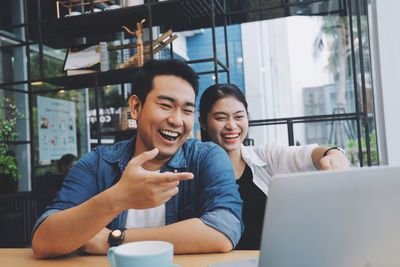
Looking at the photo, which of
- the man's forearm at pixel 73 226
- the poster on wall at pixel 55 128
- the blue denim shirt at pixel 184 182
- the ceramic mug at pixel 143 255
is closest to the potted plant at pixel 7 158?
the poster on wall at pixel 55 128

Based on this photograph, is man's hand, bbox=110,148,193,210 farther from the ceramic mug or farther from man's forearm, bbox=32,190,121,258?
the ceramic mug

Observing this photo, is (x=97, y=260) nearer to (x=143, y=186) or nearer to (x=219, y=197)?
(x=143, y=186)

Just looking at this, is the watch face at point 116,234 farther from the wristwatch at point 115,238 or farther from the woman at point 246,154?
the woman at point 246,154

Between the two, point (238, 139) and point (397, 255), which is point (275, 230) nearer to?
point (397, 255)

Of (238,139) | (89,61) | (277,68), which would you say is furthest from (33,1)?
(238,139)

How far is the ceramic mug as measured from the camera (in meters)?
0.61

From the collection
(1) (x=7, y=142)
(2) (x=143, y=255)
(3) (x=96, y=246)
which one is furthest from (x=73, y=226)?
(1) (x=7, y=142)

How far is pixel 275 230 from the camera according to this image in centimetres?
57

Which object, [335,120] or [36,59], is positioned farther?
[36,59]

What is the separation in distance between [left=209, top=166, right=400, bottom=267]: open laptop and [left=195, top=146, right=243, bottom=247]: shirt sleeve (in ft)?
1.33

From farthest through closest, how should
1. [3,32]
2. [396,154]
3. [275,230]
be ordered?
[3,32], [396,154], [275,230]

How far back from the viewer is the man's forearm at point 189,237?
95 cm

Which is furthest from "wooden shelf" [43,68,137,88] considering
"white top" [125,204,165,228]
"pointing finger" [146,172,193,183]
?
"pointing finger" [146,172,193,183]

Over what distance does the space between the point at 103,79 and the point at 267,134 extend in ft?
4.17
